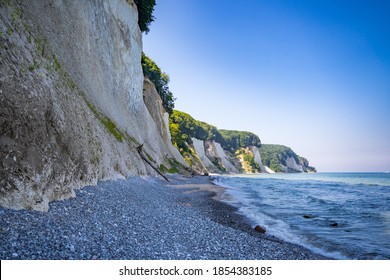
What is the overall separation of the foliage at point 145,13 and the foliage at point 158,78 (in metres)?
9.84

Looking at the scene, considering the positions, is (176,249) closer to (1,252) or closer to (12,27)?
(1,252)

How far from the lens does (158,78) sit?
59.4 metres

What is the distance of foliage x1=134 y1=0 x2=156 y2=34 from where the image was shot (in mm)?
38562

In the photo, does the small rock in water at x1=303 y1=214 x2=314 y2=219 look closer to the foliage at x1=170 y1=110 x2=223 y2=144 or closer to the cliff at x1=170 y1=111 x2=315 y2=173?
the cliff at x1=170 y1=111 x2=315 y2=173

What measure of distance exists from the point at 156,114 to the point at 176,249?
1730 inches

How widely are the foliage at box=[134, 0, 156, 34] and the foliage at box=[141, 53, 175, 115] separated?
32.3 feet

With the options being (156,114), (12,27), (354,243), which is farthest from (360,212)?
(156,114)

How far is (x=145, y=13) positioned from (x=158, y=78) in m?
19.9

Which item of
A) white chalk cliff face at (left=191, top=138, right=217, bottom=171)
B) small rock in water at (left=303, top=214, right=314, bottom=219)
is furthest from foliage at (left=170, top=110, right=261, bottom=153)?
small rock in water at (left=303, top=214, right=314, bottom=219)

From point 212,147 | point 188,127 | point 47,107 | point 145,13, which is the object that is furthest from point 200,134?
point 47,107

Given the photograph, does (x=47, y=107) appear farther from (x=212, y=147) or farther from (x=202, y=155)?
(x=212, y=147)

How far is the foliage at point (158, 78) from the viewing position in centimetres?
5417

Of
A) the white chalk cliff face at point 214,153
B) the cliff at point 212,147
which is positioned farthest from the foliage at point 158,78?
the white chalk cliff face at point 214,153

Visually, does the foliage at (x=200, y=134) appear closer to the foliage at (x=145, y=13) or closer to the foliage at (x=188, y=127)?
the foliage at (x=188, y=127)
